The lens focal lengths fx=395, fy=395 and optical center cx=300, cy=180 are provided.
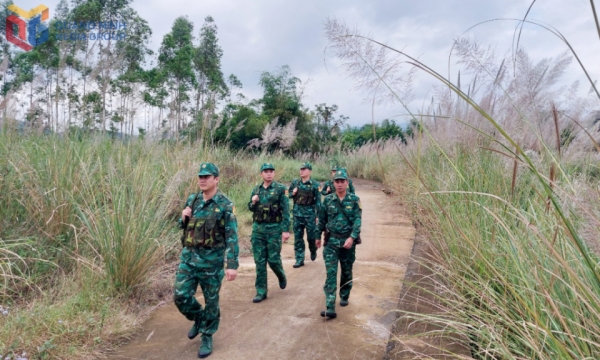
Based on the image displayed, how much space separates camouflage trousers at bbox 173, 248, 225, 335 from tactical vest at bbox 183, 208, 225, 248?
72 mm

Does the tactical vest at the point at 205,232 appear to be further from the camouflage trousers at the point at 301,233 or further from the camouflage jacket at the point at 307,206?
the camouflage jacket at the point at 307,206

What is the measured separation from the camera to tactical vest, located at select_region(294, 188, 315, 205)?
22.6ft

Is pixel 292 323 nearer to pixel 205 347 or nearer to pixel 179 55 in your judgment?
pixel 205 347

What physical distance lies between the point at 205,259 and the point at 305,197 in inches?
135

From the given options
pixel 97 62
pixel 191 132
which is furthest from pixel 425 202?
pixel 191 132

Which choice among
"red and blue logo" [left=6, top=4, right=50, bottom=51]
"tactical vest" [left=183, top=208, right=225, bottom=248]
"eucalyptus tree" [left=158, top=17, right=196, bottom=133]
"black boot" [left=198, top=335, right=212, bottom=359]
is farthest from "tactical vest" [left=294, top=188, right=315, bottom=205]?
"eucalyptus tree" [left=158, top=17, right=196, bottom=133]

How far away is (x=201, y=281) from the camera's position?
3666mm

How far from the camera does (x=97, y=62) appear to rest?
5062 mm

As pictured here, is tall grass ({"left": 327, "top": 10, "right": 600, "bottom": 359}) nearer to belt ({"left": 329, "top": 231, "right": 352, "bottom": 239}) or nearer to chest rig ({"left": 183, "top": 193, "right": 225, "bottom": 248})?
belt ({"left": 329, "top": 231, "right": 352, "bottom": 239})

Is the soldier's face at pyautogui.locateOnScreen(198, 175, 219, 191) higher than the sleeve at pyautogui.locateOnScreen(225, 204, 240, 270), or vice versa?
the soldier's face at pyautogui.locateOnScreen(198, 175, 219, 191)

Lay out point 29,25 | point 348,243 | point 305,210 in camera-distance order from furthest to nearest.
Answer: point 29,25
point 305,210
point 348,243

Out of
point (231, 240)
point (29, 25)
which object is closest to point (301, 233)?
point (231, 240)

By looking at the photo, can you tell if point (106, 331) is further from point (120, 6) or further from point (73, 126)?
point (120, 6)

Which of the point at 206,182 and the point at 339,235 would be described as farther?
the point at 339,235
